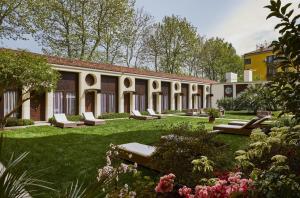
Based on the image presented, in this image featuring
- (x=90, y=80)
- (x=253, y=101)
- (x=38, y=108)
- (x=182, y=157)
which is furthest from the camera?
(x=253, y=101)

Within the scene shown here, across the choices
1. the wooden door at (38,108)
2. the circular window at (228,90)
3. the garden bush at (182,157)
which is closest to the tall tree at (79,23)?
the wooden door at (38,108)

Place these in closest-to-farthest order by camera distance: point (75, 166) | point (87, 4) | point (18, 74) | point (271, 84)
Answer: point (271, 84) → point (75, 166) → point (18, 74) → point (87, 4)

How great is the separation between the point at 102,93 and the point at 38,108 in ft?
22.3

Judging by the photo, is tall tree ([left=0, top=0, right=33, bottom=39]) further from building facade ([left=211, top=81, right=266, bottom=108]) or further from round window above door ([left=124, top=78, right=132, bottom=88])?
building facade ([left=211, top=81, right=266, bottom=108])

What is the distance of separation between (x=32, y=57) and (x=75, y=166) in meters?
11.9

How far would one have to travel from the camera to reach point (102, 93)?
27969mm

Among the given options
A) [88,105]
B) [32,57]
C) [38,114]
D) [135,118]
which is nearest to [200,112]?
[135,118]

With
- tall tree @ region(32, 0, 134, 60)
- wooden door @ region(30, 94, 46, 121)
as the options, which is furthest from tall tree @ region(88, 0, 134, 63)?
wooden door @ region(30, 94, 46, 121)

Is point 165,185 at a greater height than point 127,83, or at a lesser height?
lesser

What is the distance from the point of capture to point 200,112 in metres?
32.7

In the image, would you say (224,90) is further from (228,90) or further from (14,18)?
(14,18)

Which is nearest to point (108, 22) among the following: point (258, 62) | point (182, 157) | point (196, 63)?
point (196, 63)

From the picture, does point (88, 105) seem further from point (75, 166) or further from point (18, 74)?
point (75, 166)

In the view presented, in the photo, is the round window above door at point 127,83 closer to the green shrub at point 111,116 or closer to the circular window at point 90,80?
the green shrub at point 111,116
